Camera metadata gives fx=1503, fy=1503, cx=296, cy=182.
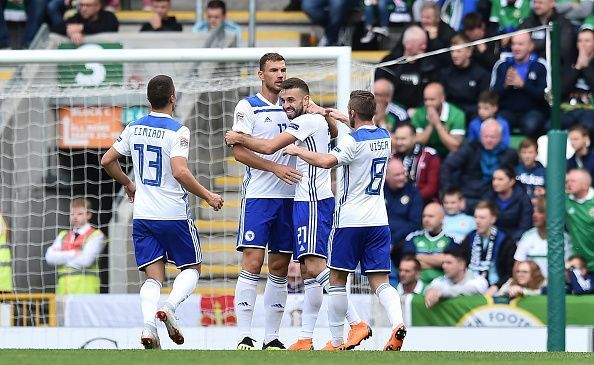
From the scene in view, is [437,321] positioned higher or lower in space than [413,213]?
lower

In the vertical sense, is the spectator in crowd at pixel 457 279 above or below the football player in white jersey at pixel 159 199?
below

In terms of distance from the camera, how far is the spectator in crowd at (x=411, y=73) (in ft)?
55.9

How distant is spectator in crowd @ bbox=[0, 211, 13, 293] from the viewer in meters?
14.6

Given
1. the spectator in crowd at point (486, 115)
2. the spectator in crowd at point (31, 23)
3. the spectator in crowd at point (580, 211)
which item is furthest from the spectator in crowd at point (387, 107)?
the spectator in crowd at point (31, 23)

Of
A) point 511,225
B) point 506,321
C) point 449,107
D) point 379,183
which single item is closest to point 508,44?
point 449,107

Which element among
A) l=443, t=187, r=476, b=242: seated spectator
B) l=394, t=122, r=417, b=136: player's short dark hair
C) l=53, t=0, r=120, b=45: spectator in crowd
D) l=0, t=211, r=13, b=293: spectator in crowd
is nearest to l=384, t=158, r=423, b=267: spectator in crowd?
l=443, t=187, r=476, b=242: seated spectator

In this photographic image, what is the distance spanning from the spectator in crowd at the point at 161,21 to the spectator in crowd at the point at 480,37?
3603mm

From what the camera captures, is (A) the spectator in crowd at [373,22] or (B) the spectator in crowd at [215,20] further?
(A) the spectator in crowd at [373,22]

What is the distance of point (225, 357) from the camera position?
922 centimetres

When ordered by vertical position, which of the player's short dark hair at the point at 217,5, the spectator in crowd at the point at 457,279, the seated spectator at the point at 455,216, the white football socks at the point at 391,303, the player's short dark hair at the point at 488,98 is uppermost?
the player's short dark hair at the point at 217,5

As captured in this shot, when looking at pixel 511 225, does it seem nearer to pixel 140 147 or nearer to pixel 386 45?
pixel 386 45

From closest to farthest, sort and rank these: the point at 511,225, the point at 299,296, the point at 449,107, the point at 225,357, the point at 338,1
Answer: the point at 225,357
the point at 299,296
the point at 511,225
the point at 449,107
the point at 338,1

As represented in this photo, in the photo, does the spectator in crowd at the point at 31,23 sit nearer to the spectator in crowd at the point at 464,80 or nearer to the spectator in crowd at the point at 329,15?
the spectator in crowd at the point at 329,15

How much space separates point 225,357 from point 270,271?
2274mm
